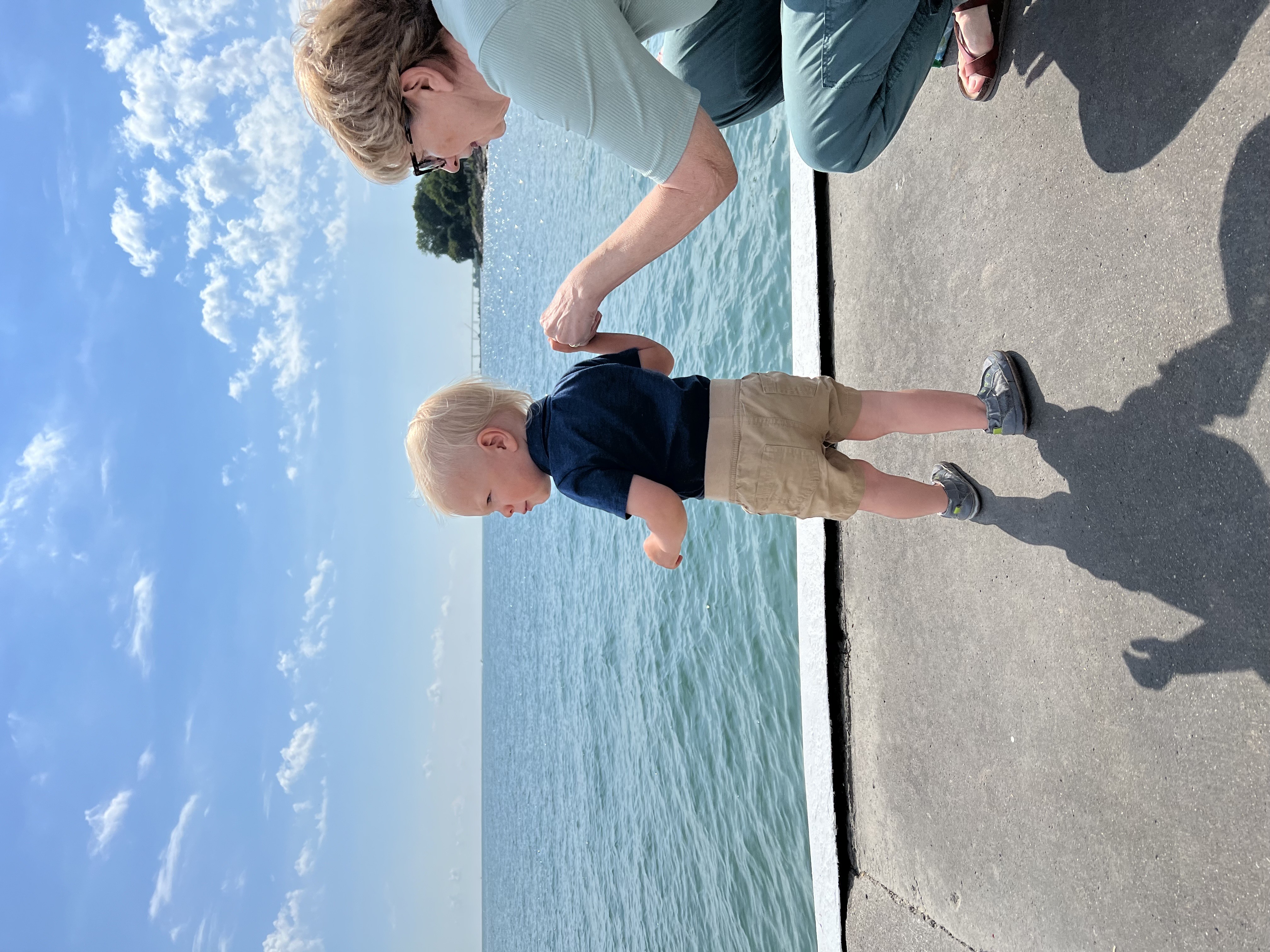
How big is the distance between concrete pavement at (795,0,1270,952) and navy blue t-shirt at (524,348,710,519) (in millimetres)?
859

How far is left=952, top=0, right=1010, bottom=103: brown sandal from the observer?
244cm

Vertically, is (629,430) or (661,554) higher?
(629,430)

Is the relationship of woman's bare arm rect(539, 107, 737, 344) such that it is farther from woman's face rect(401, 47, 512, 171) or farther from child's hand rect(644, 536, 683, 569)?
child's hand rect(644, 536, 683, 569)

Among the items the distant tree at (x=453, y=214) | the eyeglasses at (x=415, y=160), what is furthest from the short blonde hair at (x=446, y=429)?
the distant tree at (x=453, y=214)

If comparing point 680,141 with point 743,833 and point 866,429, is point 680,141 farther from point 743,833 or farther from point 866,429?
point 743,833

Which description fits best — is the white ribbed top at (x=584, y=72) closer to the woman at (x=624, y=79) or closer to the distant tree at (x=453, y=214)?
the woman at (x=624, y=79)

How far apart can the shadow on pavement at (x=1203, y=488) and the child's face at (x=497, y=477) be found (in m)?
1.61

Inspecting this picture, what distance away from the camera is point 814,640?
10.4 feet

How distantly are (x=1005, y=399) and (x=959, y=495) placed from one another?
0.35 metres

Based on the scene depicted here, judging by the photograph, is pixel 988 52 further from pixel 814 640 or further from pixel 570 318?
pixel 814 640

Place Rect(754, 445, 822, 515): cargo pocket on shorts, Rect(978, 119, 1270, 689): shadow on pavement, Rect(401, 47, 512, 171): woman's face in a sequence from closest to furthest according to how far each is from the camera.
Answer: Rect(978, 119, 1270, 689): shadow on pavement
Rect(401, 47, 512, 171): woman's face
Rect(754, 445, 822, 515): cargo pocket on shorts

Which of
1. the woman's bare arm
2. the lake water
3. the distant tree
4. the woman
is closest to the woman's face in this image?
the woman

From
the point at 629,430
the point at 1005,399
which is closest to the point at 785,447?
the point at 629,430

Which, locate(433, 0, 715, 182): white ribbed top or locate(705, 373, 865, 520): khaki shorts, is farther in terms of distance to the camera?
locate(705, 373, 865, 520): khaki shorts
